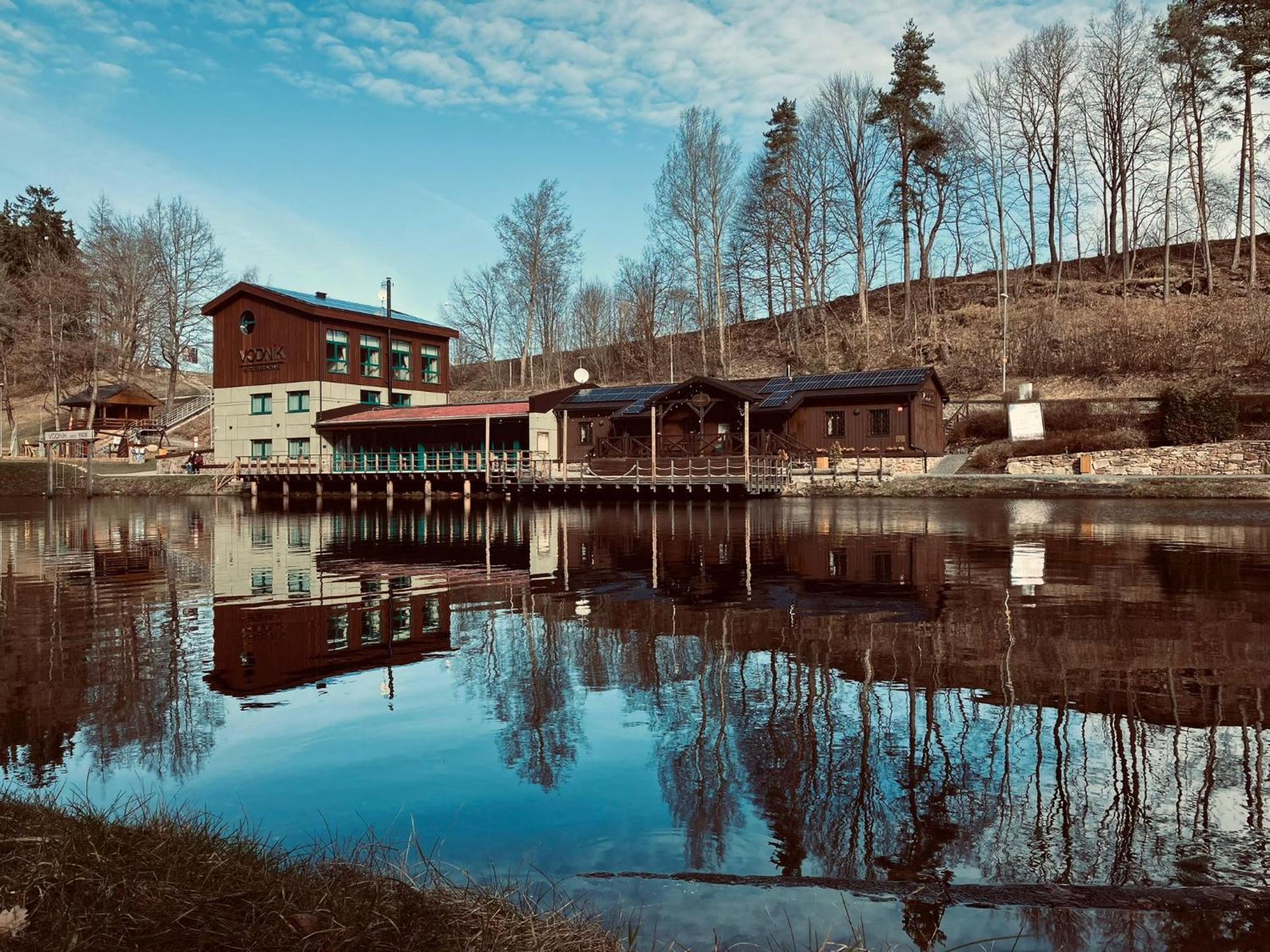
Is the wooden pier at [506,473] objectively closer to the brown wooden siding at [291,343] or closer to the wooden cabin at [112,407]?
the brown wooden siding at [291,343]

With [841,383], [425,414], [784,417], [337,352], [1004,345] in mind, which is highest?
[337,352]

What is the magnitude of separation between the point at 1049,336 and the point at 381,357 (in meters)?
41.0

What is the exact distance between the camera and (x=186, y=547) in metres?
21.3

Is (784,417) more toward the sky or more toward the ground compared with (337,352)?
more toward the ground

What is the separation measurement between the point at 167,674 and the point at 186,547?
14346 mm

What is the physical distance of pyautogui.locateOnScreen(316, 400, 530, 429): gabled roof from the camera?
45.5 m

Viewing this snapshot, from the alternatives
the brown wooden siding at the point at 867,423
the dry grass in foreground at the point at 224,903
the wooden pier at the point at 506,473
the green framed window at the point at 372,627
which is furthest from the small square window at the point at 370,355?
the dry grass in foreground at the point at 224,903

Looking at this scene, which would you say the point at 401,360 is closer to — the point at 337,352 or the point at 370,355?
the point at 370,355

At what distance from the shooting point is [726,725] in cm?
668

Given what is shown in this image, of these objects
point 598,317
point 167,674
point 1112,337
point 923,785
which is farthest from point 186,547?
point 598,317

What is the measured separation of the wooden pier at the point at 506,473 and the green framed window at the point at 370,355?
596 cm

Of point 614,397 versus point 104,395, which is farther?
point 104,395

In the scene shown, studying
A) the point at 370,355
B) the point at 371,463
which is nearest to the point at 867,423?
the point at 371,463

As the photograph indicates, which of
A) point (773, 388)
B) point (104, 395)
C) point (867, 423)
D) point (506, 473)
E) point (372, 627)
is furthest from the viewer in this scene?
point (104, 395)
